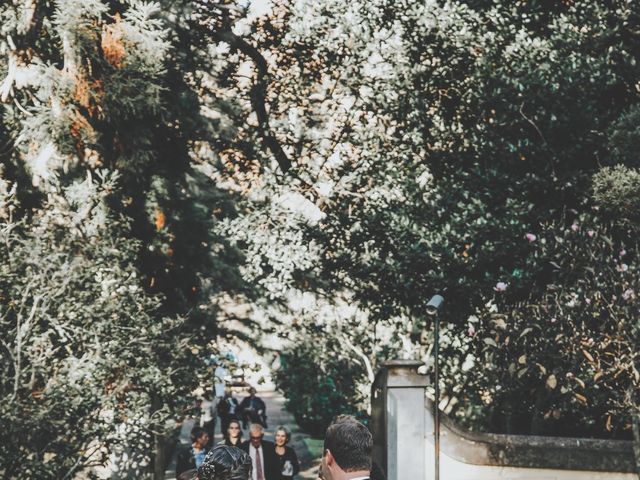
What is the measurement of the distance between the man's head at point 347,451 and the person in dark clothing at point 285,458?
5868mm

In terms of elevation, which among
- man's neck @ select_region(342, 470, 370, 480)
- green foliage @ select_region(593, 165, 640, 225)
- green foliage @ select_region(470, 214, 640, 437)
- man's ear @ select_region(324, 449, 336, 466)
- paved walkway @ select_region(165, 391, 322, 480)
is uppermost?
green foliage @ select_region(593, 165, 640, 225)

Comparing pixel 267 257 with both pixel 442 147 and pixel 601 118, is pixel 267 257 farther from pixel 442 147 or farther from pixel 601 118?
pixel 601 118

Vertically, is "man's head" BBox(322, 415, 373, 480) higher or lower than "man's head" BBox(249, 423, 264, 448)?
higher

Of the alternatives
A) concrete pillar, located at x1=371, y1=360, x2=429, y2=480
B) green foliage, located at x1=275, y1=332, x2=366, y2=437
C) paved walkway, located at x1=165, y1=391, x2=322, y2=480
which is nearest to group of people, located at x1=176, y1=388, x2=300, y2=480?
concrete pillar, located at x1=371, y1=360, x2=429, y2=480

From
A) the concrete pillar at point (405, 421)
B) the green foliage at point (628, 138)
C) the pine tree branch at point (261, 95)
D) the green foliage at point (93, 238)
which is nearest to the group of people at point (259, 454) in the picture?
the green foliage at point (93, 238)

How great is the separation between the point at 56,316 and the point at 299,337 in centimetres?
1212

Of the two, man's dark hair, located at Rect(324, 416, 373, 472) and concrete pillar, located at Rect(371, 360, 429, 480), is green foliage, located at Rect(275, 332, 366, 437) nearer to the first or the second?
concrete pillar, located at Rect(371, 360, 429, 480)

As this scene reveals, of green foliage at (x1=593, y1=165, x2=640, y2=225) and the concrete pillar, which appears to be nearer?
green foliage at (x1=593, y1=165, x2=640, y2=225)

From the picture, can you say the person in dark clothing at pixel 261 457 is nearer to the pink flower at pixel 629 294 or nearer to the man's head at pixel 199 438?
the man's head at pixel 199 438

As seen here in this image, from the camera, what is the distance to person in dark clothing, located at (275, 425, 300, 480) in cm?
991

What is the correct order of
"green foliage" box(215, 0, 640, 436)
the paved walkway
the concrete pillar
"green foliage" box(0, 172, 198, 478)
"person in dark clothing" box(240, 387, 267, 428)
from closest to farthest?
"green foliage" box(0, 172, 198, 478) < the concrete pillar < "green foliage" box(215, 0, 640, 436) < the paved walkway < "person in dark clothing" box(240, 387, 267, 428)

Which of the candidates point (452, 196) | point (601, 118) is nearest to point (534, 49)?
point (601, 118)

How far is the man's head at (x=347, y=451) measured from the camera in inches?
160

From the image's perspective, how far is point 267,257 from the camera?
14.9 metres
